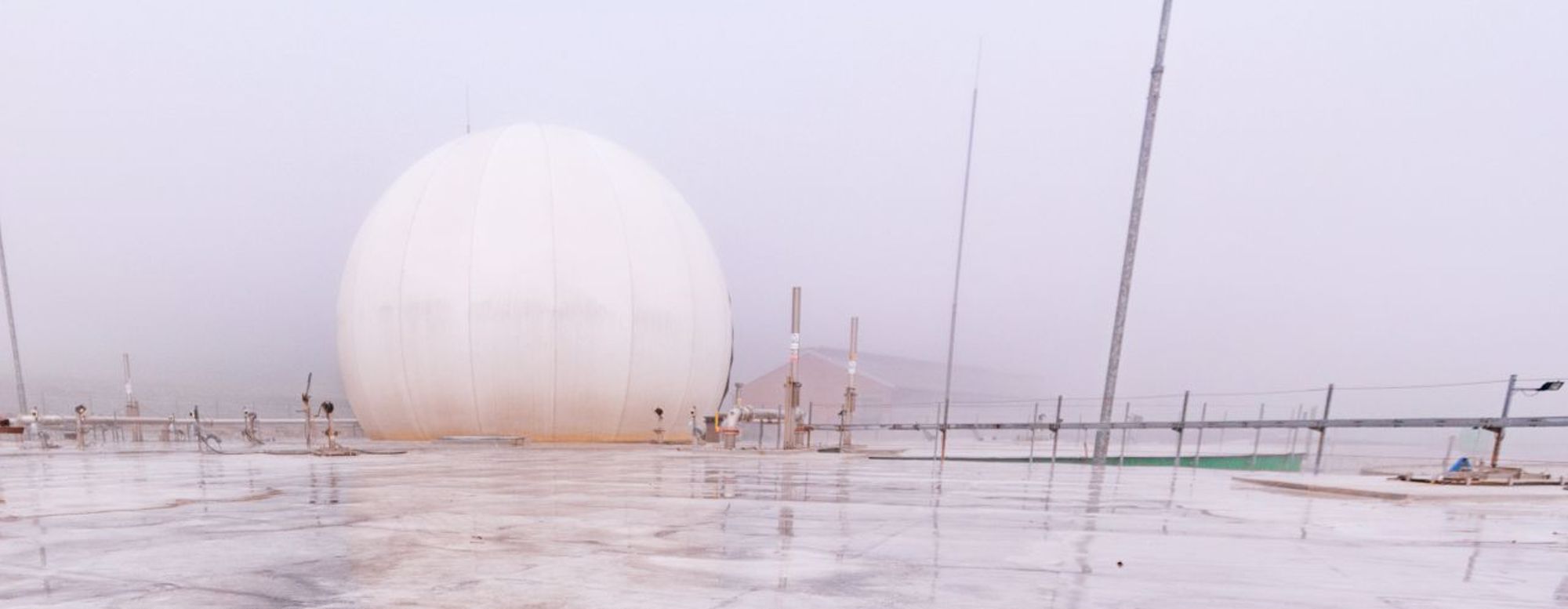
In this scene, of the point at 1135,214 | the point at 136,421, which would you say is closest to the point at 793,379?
the point at 1135,214

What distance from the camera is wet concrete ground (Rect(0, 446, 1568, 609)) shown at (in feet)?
8.43

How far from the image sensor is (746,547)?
3527 millimetres

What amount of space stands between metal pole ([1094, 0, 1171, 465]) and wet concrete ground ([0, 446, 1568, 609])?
775cm

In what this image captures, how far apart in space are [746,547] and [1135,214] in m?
14.3

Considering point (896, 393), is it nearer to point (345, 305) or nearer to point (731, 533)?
point (345, 305)

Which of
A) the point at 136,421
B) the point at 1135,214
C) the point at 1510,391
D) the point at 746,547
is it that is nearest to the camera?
the point at 746,547

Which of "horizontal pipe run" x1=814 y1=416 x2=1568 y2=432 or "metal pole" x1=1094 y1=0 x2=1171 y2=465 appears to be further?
"metal pole" x1=1094 y1=0 x2=1171 y2=465

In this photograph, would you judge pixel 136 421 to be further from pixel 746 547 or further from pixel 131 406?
pixel 746 547

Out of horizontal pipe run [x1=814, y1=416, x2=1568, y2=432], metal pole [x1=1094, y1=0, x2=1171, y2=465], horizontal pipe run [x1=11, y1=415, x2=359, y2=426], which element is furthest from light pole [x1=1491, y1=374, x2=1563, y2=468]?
horizontal pipe run [x1=11, y1=415, x2=359, y2=426]

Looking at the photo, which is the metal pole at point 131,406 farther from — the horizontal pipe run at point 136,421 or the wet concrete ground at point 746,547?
the wet concrete ground at point 746,547

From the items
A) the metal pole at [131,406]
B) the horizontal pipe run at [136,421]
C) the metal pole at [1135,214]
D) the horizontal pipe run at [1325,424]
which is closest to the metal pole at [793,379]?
the horizontal pipe run at [1325,424]

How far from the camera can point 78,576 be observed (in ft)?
9.09

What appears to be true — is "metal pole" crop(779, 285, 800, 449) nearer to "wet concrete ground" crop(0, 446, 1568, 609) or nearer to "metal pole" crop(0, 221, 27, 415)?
"wet concrete ground" crop(0, 446, 1568, 609)

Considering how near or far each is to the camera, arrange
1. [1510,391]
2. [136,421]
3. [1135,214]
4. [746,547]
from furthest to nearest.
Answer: [136,421] < [1135,214] < [1510,391] < [746,547]
